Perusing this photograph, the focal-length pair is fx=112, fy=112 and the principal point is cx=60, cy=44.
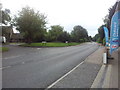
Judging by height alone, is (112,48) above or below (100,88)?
above

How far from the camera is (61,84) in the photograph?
4.32 m

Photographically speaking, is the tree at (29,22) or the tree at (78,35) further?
the tree at (78,35)

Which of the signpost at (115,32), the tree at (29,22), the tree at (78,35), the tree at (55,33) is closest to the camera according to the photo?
the signpost at (115,32)

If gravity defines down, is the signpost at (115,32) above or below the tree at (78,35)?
below

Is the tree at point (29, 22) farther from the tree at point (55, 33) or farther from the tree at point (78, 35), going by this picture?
the tree at point (78, 35)

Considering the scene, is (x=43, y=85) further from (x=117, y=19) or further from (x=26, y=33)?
(x=26, y=33)

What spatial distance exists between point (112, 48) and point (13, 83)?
18.6 ft

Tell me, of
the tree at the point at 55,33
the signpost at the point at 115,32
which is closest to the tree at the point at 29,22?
the tree at the point at 55,33

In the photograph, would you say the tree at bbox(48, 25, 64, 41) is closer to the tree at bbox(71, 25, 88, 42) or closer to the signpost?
the tree at bbox(71, 25, 88, 42)

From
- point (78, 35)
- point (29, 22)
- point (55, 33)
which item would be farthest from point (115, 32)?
point (78, 35)

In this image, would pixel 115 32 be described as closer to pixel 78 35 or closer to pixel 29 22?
pixel 29 22

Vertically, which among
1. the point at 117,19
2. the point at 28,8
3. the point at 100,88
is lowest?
the point at 100,88

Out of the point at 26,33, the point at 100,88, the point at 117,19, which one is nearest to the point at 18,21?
the point at 26,33

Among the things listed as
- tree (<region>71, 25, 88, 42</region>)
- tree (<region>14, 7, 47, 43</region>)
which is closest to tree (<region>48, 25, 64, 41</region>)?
tree (<region>71, 25, 88, 42</region>)
